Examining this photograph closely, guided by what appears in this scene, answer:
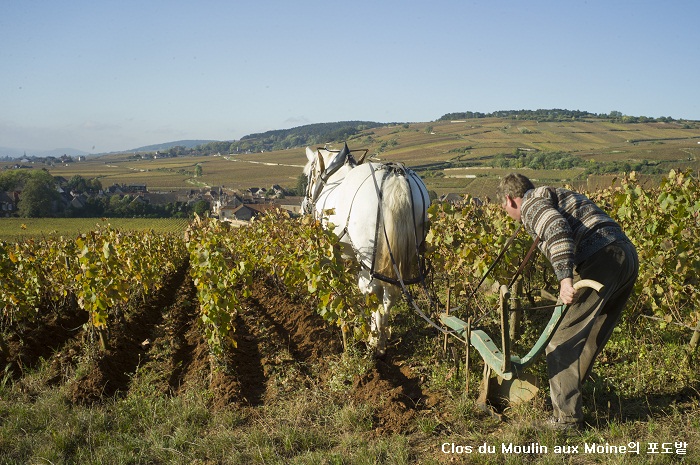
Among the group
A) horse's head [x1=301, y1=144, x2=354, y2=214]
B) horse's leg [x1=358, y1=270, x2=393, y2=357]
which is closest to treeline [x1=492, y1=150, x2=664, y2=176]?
horse's head [x1=301, y1=144, x2=354, y2=214]

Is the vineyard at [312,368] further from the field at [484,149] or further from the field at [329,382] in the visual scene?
the field at [484,149]

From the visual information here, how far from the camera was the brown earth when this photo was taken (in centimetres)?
445

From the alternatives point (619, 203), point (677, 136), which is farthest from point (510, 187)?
point (677, 136)

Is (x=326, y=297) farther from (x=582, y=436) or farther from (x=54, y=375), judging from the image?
(x=54, y=375)

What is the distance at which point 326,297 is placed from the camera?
16.9 ft

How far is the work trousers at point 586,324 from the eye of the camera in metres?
3.32

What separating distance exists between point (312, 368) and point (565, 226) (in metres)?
3.00

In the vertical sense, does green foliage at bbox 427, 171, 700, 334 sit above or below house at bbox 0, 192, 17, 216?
above

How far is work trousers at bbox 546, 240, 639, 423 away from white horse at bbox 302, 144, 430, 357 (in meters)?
1.76

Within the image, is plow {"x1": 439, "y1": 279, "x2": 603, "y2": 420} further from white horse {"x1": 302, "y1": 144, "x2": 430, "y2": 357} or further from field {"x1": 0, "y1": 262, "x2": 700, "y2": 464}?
white horse {"x1": 302, "y1": 144, "x2": 430, "y2": 357}

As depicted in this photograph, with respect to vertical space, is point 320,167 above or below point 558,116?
below

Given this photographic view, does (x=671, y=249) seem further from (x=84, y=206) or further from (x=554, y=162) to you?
(x=84, y=206)

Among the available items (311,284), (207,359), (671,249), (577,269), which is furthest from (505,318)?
(207,359)

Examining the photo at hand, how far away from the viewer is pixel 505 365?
11.3 feet
